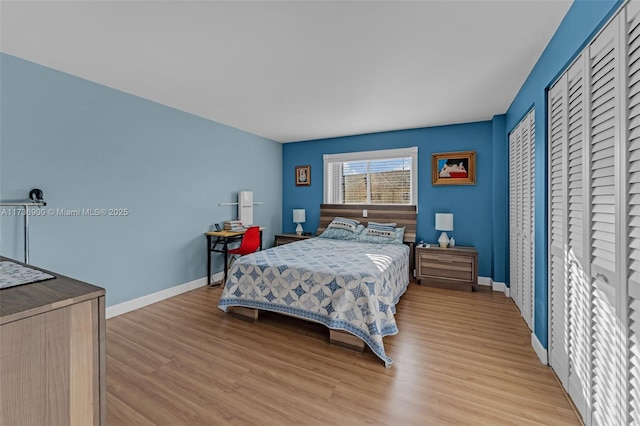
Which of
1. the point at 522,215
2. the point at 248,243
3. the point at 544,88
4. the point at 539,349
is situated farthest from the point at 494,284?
the point at 248,243

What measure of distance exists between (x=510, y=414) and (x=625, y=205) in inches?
52.9

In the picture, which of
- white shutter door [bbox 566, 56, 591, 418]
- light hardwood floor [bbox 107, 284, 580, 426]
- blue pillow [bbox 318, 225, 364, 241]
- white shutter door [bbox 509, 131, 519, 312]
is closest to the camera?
white shutter door [bbox 566, 56, 591, 418]

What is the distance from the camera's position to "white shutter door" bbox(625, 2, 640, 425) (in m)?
1.17

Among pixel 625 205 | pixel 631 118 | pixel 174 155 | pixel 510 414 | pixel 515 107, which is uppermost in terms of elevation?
pixel 515 107

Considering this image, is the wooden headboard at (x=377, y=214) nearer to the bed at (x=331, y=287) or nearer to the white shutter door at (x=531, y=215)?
the bed at (x=331, y=287)

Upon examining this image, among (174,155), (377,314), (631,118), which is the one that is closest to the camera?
(631,118)

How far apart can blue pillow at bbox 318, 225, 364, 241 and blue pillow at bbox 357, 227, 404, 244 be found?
5.7 inches

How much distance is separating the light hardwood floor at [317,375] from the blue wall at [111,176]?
0.75 meters

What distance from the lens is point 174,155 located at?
385cm

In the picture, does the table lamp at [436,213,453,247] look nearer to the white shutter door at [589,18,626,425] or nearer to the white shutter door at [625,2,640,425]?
the white shutter door at [589,18,626,425]

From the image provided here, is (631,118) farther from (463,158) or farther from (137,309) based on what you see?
(137,309)

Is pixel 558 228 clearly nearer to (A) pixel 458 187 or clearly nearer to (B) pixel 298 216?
(A) pixel 458 187

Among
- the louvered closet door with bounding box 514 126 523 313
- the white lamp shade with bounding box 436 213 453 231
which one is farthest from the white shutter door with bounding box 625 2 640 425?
the white lamp shade with bounding box 436 213 453 231

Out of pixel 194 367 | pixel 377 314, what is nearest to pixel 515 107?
pixel 377 314
